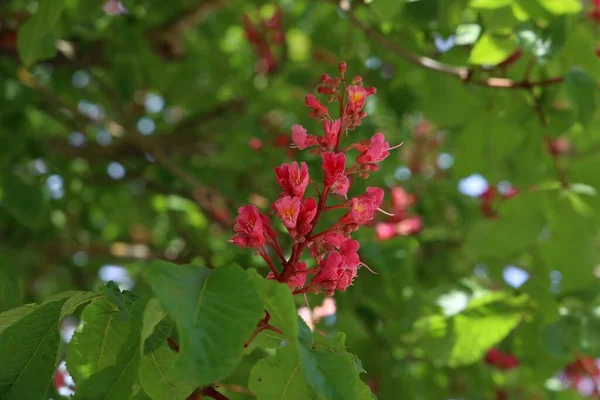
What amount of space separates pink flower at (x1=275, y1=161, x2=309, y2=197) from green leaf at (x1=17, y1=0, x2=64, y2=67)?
0.83 metres

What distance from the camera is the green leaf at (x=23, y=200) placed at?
244 centimetres

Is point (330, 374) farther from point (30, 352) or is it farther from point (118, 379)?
point (30, 352)

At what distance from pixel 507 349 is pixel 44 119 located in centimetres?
294

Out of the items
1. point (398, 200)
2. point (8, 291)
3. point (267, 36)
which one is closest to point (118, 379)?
point (8, 291)

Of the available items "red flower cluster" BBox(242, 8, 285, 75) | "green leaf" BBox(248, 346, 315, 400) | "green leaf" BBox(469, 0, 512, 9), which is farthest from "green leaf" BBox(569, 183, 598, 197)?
"red flower cluster" BBox(242, 8, 285, 75)

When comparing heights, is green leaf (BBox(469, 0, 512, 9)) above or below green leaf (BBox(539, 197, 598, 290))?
above

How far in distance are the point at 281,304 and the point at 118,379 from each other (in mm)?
239

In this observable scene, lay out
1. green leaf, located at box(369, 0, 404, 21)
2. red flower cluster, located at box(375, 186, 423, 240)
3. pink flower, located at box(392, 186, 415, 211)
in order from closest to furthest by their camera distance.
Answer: green leaf, located at box(369, 0, 404, 21) → red flower cluster, located at box(375, 186, 423, 240) → pink flower, located at box(392, 186, 415, 211)

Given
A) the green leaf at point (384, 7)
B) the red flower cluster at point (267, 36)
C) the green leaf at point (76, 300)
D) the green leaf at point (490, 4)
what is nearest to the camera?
the green leaf at point (76, 300)

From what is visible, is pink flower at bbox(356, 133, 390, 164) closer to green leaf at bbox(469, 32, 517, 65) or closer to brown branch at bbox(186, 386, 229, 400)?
brown branch at bbox(186, 386, 229, 400)

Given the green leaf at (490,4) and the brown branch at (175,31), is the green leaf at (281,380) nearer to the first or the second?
the green leaf at (490,4)

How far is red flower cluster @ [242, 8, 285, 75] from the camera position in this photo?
3252 millimetres

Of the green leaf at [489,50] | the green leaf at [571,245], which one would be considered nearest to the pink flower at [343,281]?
the green leaf at [489,50]

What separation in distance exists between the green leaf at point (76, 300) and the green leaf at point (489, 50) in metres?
1.16
